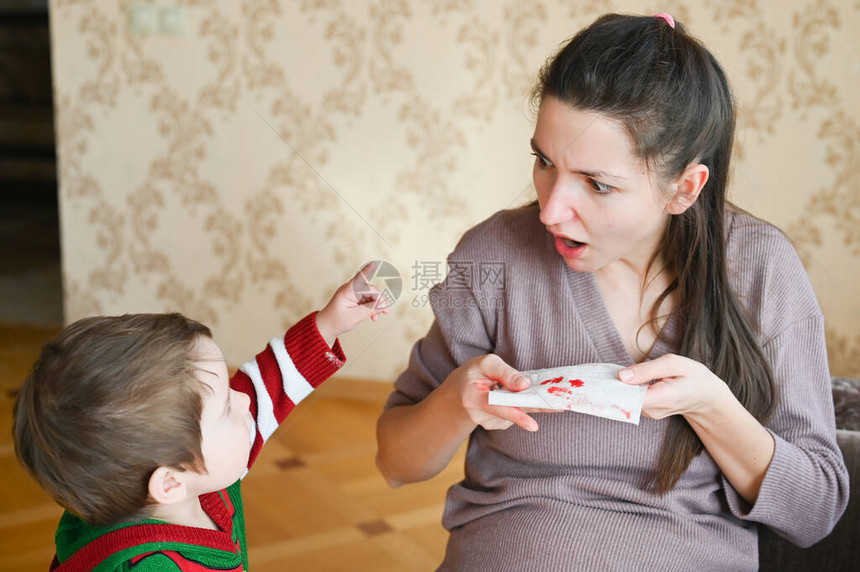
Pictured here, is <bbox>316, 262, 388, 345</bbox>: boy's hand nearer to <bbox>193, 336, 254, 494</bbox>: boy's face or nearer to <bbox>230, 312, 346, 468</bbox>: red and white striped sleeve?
<bbox>230, 312, 346, 468</bbox>: red and white striped sleeve

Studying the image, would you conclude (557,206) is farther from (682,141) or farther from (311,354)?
(311,354)

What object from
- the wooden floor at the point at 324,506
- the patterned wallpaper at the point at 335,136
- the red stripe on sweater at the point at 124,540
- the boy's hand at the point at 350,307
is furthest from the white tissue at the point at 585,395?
the patterned wallpaper at the point at 335,136

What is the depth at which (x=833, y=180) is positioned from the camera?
2.35 meters

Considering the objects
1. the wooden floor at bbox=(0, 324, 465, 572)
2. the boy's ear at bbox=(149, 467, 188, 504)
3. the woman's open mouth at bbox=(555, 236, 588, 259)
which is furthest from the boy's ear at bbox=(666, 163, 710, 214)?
the wooden floor at bbox=(0, 324, 465, 572)

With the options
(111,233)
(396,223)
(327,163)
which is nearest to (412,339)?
(396,223)

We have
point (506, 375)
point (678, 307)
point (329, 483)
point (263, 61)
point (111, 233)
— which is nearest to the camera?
point (506, 375)

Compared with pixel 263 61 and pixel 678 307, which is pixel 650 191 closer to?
pixel 678 307

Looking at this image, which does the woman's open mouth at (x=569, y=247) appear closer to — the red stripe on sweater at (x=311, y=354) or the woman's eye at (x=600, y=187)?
the woman's eye at (x=600, y=187)

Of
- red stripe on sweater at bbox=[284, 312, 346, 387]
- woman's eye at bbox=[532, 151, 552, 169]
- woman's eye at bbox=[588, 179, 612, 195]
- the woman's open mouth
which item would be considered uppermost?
woman's eye at bbox=[532, 151, 552, 169]

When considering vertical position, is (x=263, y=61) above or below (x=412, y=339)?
above

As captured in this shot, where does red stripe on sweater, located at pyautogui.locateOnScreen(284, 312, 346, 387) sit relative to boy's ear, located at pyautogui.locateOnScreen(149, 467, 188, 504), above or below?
above

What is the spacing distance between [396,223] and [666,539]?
1.74 metres

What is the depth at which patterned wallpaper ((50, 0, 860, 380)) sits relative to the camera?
2.33 metres

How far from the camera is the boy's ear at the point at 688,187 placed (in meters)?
1.04
